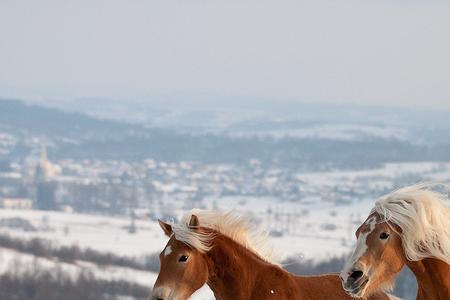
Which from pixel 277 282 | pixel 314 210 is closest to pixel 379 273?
pixel 277 282

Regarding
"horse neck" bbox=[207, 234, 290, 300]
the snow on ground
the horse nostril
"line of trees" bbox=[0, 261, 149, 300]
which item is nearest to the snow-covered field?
the snow on ground

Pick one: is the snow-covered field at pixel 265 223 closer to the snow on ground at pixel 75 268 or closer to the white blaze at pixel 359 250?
the snow on ground at pixel 75 268

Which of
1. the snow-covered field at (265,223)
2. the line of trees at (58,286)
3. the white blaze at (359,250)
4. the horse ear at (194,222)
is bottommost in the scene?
the line of trees at (58,286)

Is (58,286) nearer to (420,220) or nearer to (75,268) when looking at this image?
(75,268)

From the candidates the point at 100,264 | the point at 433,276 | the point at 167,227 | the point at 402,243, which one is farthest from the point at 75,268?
the point at 402,243

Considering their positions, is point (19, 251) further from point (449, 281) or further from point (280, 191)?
point (280, 191)

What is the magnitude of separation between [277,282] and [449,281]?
1364 mm

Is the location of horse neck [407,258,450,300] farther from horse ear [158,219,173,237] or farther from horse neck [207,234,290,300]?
horse ear [158,219,173,237]

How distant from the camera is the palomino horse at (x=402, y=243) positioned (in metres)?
9.83

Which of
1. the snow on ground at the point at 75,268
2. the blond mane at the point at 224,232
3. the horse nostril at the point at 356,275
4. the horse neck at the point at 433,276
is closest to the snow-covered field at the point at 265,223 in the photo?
the snow on ground at the point at 75,268

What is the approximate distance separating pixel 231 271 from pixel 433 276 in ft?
4.75

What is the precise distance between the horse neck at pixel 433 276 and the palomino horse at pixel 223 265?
1110mm

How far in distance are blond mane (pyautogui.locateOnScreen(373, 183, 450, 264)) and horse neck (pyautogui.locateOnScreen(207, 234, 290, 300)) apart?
1211 millimetres

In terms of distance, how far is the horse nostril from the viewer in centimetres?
976
